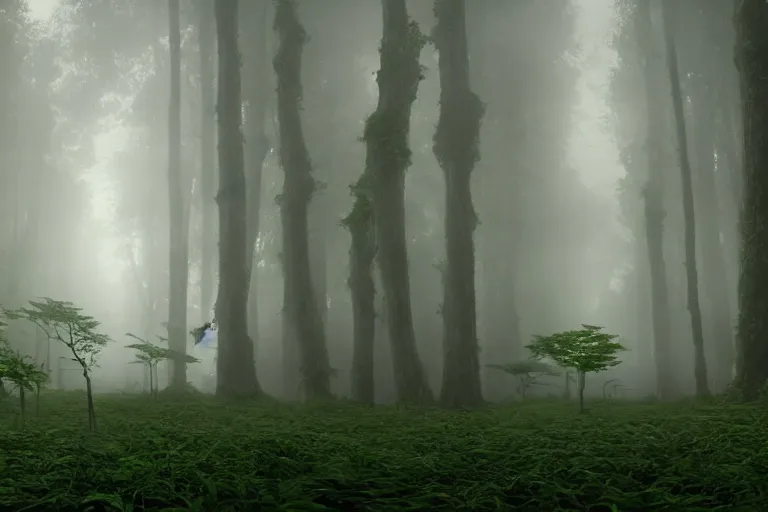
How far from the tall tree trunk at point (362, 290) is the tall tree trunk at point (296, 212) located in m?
0.80

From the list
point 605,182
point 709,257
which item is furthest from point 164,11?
point 605,182

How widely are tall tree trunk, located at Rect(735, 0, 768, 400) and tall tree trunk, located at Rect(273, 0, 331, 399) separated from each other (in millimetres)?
7802

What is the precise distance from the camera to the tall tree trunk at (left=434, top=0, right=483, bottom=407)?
1141cm

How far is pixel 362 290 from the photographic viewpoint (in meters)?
12.6

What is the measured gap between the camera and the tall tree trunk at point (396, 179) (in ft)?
38.5

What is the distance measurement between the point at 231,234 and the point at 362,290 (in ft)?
10.3

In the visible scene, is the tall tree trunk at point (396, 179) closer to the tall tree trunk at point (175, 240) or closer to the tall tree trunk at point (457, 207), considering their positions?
the tall tree trunk at point (457, 207)

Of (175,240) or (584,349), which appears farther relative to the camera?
(175,240)

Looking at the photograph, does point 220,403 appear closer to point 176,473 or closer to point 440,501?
point 176,473

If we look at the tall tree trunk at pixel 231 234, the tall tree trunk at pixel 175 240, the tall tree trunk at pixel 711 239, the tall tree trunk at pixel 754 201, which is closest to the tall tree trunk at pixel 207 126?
the tall tree trunk at pixel 175 240

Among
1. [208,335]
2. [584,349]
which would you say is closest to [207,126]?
[208,335]

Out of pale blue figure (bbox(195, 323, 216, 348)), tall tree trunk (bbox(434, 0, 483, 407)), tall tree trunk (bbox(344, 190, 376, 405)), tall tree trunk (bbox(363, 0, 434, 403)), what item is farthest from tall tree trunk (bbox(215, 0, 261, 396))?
tall tree trunk (bbox(434, 0, 483, 407))

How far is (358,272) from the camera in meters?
12.6

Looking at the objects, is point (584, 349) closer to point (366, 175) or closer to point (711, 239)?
point (366, 175)
